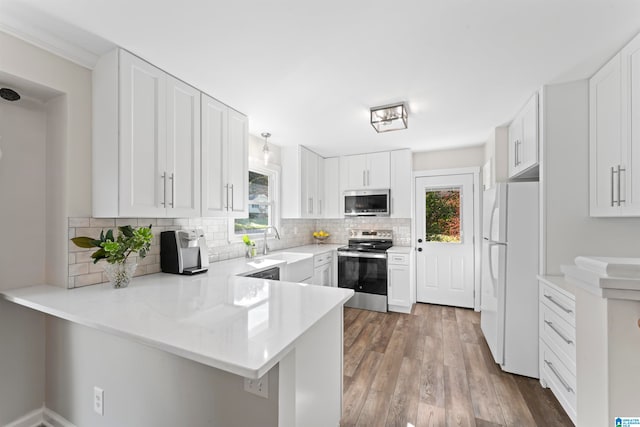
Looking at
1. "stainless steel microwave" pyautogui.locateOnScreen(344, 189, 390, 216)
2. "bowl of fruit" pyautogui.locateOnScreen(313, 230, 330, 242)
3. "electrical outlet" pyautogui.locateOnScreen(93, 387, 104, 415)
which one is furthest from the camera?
"bowl of fruit" pyautogui.locateOnScreen(313, 230, 330, 242)

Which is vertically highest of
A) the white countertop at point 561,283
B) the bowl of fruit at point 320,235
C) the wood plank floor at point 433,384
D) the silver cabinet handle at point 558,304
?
the bowl of fruit at point 320,235

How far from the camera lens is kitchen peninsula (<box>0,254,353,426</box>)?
957mm

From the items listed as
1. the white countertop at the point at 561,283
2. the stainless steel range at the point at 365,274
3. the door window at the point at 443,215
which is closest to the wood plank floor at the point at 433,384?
the stainless steel range at the point at 365,274

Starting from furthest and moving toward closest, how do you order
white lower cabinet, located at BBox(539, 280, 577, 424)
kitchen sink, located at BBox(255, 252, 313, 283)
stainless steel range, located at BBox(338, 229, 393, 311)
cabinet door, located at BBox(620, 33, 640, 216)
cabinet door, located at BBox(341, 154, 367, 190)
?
cabinet door, located at BBox(341, 154, 367, 190) → stainless steel range, located at BBox(338, 229, 393, 311) → kitchen sink, located at BBox(255, 252, 313, 283) → white lower cabinet, located at BBox(539, 280, 577, 424) → cabinet door, located at BBox(620, 33, 640, 216)

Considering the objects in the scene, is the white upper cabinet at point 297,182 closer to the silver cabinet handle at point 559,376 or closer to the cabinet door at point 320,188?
the cabinet door at point 320,188

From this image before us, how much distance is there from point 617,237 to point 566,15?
1.63 m

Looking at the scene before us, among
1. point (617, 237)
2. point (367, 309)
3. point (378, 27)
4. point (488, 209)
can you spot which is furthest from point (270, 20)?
point (367, 309)

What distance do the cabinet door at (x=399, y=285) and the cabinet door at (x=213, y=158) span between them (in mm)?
2502

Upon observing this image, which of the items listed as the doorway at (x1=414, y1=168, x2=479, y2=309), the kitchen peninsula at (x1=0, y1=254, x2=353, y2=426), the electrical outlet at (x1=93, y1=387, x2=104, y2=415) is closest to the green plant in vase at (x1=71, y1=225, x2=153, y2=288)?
the kitchen peninsula at (x1=0, y1=254, x2=353, y2=426)

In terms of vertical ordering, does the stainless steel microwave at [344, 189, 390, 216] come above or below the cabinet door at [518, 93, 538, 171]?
below

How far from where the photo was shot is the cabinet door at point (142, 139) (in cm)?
167

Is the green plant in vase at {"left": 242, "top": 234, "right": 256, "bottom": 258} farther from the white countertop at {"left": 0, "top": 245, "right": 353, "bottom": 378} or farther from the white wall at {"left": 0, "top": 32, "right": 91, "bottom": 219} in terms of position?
the white wall at {"left": 0, "top": 32, "right": 91, "bottom": 219}

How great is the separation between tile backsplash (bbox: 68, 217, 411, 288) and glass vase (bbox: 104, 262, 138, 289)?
0.31 ft

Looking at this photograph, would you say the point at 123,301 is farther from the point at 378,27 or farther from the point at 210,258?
the point at 378,27
